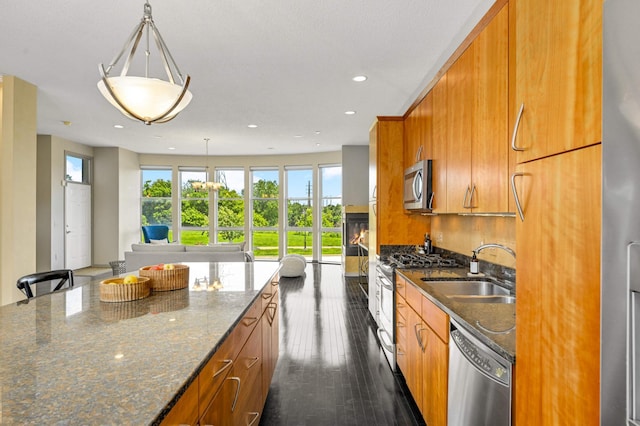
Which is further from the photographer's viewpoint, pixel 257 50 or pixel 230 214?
pixel 230 214

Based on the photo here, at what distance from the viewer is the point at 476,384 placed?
4.96 ft

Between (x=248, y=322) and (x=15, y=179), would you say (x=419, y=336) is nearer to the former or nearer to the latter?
(x=248, y=322)

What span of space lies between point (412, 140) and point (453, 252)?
1191mm

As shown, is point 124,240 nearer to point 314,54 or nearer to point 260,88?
point 260,88

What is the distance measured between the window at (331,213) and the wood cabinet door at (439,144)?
638 centimetres

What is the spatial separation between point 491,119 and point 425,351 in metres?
1.39

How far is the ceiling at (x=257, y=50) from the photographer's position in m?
2.72

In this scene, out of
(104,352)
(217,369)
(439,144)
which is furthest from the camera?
(439,144)

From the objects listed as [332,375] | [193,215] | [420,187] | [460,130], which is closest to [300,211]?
[193,215]

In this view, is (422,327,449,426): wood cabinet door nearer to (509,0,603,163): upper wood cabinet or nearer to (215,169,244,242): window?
(509,0,603,163): upper wood cabinet

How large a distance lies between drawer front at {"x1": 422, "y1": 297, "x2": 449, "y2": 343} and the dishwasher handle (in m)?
0.14

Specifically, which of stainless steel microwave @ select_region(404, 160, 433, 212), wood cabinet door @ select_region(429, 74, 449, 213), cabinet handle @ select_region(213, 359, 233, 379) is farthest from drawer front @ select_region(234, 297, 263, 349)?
stainless steel microwave @ select_region(404, 160, 433, 212)

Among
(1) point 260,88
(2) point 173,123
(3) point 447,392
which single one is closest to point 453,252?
(3) point 447,392

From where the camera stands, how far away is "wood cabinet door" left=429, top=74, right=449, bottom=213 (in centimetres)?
274
